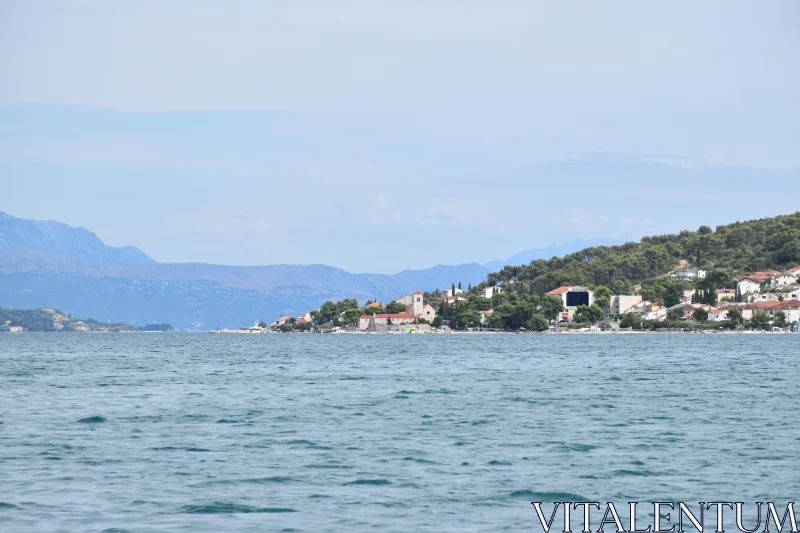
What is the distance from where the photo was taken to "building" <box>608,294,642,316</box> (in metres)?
180

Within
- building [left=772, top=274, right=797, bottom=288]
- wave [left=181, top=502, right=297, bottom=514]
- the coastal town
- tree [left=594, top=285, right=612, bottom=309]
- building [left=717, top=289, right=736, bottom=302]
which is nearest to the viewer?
wave [left=181, top=502, right=297, bottom=514]

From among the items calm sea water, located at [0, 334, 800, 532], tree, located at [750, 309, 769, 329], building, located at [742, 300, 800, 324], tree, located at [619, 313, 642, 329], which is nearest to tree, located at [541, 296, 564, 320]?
tree, located at [619, 313, 642, 329]

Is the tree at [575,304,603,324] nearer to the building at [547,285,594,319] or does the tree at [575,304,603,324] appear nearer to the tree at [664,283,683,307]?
the building at [547,285,594,319]

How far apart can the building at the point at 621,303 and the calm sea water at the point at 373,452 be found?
137 m

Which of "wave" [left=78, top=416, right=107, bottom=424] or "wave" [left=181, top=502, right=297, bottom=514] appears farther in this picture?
"wave" [left=78, top=416, right=107, bottom=424]

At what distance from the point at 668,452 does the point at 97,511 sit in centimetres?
1241

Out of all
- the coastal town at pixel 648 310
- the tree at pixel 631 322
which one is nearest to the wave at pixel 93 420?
the coastal town at pixel 648 310

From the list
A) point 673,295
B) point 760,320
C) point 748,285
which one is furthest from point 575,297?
point 760,320

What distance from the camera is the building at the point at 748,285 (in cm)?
18025

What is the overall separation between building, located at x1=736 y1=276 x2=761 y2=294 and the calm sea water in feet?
470

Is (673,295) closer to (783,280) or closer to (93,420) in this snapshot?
(783,280)

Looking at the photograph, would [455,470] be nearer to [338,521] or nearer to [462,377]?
[338,521]

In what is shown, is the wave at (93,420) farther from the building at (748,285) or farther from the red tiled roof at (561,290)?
the red tiled roof at (561,290)

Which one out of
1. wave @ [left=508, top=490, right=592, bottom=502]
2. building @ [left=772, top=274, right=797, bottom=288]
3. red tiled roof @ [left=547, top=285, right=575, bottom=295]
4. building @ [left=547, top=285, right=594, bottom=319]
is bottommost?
wave @ [left=508, top=490, right=592, bottom=502]
